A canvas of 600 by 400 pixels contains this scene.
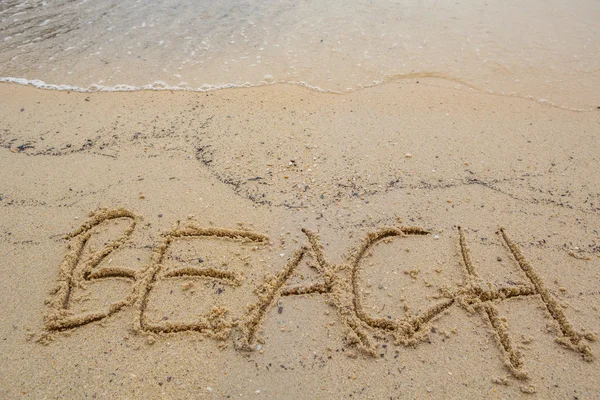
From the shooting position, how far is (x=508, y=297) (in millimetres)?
2232

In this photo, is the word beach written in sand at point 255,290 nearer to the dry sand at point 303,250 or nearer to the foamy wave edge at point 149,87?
the dry sand at point 303,250

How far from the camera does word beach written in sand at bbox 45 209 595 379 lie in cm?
208

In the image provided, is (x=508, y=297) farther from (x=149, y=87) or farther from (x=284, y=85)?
(x=149, y=87)

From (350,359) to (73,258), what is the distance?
5.98 feet

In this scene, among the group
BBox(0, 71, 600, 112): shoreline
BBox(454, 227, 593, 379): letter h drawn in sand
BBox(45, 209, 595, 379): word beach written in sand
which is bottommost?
BBox(454, 227, 593, 379): letter h drawn in sand

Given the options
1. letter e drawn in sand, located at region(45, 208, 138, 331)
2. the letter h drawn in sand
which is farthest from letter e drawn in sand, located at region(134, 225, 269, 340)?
the letter h drawn in sand

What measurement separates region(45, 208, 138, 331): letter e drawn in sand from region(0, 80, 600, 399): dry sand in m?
0.01

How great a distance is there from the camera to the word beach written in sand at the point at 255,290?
82.0 inches

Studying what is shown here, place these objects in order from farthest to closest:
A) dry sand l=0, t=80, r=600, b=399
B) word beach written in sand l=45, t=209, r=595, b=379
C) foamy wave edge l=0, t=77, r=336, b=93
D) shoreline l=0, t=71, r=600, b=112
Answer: foamy wave edge l=0, t=77, r=336, b=93, shoreline l=0, t=71, r=600, b=112, word beach written in sand l=45, t=209, r=595, b=379, dry sand l=0, t=80, r=600, b=399

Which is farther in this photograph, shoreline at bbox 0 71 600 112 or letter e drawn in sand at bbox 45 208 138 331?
shoreline at bbox 0 71 600 112

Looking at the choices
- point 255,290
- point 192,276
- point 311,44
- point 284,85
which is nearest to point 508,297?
point 255,290

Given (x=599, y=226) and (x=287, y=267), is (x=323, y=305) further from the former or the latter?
(x=599, y=226)

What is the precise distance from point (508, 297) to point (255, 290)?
1470 mm

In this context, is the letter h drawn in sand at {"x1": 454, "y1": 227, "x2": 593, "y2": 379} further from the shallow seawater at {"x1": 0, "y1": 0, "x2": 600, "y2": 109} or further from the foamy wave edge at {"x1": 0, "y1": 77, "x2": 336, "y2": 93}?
the foamy wave edge at {"x1": 0, "y1": 77, "x2": 336, "y2": 93}
